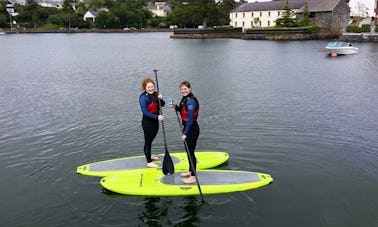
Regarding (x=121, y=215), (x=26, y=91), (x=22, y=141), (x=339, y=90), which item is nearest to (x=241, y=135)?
(x=121, y=215)

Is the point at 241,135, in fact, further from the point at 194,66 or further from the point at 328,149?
the point at 194,66

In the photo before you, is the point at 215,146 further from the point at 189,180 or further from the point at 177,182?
the point at 177,182

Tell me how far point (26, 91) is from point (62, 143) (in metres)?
11.4

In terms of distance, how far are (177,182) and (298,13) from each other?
78.0m

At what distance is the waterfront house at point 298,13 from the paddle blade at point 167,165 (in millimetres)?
75121

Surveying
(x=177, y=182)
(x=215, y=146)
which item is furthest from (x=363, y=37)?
(x=177, y=182)

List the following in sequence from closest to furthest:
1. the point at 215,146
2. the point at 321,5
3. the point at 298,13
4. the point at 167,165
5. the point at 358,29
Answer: the point at 167,165
the point at 215,146
the point at 358,29
the point at 321,5
the point at 298,13

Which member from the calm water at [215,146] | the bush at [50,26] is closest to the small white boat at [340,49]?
the calm water at [215,146]

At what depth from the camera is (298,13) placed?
79.6 metres

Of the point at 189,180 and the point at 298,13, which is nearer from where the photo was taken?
the point at 189,180

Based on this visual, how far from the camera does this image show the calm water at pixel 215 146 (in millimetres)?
8391

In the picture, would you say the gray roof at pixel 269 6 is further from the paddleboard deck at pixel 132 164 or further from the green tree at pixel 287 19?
the paddleboard deck at pixel 132 164

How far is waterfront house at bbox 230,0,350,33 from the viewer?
76562mm

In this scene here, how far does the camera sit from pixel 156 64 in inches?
1457
